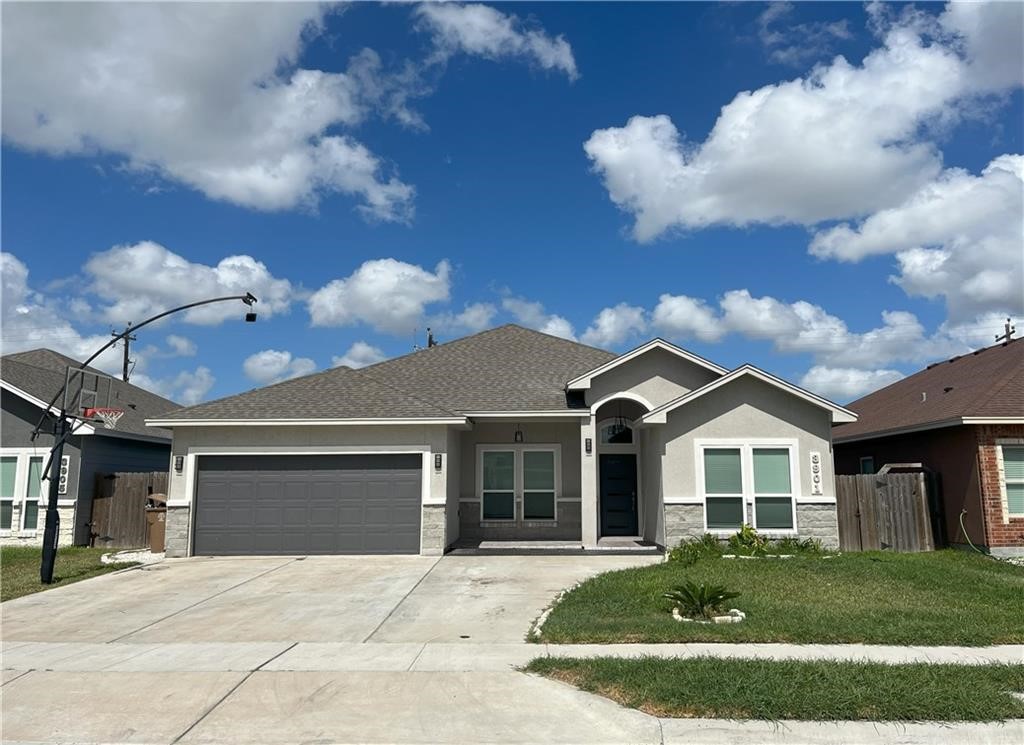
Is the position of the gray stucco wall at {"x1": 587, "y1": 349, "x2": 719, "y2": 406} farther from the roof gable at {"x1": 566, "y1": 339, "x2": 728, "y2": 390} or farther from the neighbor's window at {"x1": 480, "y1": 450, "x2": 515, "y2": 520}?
the neighbor's window at {"x1": 480, "y1": 450, "x2": 515, "y2": 520}

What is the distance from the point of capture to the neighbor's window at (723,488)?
1609 cm

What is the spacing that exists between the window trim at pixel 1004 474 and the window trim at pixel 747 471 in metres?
3.82

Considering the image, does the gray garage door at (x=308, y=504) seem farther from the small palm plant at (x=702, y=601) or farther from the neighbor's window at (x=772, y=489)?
the small palm plant at (x=702, y=601)

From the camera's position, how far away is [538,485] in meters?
19.1

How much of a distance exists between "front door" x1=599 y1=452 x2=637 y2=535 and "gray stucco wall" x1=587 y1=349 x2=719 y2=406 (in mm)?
2080

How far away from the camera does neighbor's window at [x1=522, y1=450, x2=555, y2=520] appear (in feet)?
62.3

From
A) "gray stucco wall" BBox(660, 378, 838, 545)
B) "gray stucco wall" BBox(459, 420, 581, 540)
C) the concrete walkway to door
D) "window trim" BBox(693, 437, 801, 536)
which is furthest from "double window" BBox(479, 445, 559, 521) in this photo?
the concrete walkway to door

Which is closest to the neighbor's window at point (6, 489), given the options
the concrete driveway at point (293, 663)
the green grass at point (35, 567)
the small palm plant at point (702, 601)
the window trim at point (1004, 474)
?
the green grass at point (35, 567)

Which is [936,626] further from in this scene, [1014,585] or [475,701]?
[475,701]

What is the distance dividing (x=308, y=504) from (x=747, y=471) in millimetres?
9623

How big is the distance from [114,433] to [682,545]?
48.3 ft

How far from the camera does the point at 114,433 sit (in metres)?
19.8

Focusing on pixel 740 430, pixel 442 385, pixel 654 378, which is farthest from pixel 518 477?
pixel 740 430

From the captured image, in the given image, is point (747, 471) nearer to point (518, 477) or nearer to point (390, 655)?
point (518, 477)
